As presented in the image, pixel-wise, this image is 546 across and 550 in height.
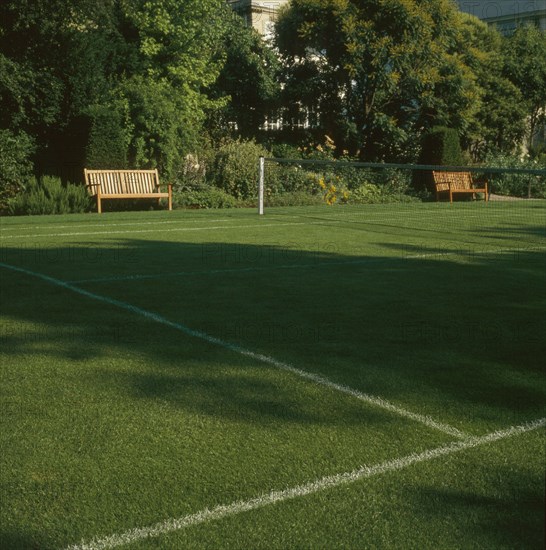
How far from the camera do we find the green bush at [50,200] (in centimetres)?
2013

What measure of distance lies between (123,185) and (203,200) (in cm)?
253

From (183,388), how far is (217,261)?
20.4ft

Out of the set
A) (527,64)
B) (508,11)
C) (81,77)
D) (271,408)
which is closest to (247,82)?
(81,77)

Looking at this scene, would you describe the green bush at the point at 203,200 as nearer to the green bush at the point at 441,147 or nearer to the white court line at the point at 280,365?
the green bush at the point at 441,147

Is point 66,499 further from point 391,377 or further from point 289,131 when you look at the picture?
point 289,131

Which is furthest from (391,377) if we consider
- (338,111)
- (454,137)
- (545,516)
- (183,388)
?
(338,111)

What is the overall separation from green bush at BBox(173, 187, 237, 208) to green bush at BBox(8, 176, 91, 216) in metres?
3.01

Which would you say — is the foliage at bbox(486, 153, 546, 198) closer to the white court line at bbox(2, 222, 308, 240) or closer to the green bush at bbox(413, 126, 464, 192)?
the green bush at bbox(413, 126, 464, 192)

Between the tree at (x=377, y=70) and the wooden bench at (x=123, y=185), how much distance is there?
1357 centimetres

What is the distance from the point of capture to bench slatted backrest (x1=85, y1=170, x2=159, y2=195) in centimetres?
2161

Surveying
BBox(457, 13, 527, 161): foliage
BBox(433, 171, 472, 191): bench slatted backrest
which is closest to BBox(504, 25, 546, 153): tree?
BBox(457, 13, 527, 161): foliage

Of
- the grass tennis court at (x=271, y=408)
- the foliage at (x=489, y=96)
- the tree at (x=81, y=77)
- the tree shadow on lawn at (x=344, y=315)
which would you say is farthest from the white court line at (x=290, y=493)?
the foliage at (x=489, y=96)

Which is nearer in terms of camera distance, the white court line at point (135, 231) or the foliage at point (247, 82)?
the white court line at point (135, 231)

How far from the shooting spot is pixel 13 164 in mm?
21797
